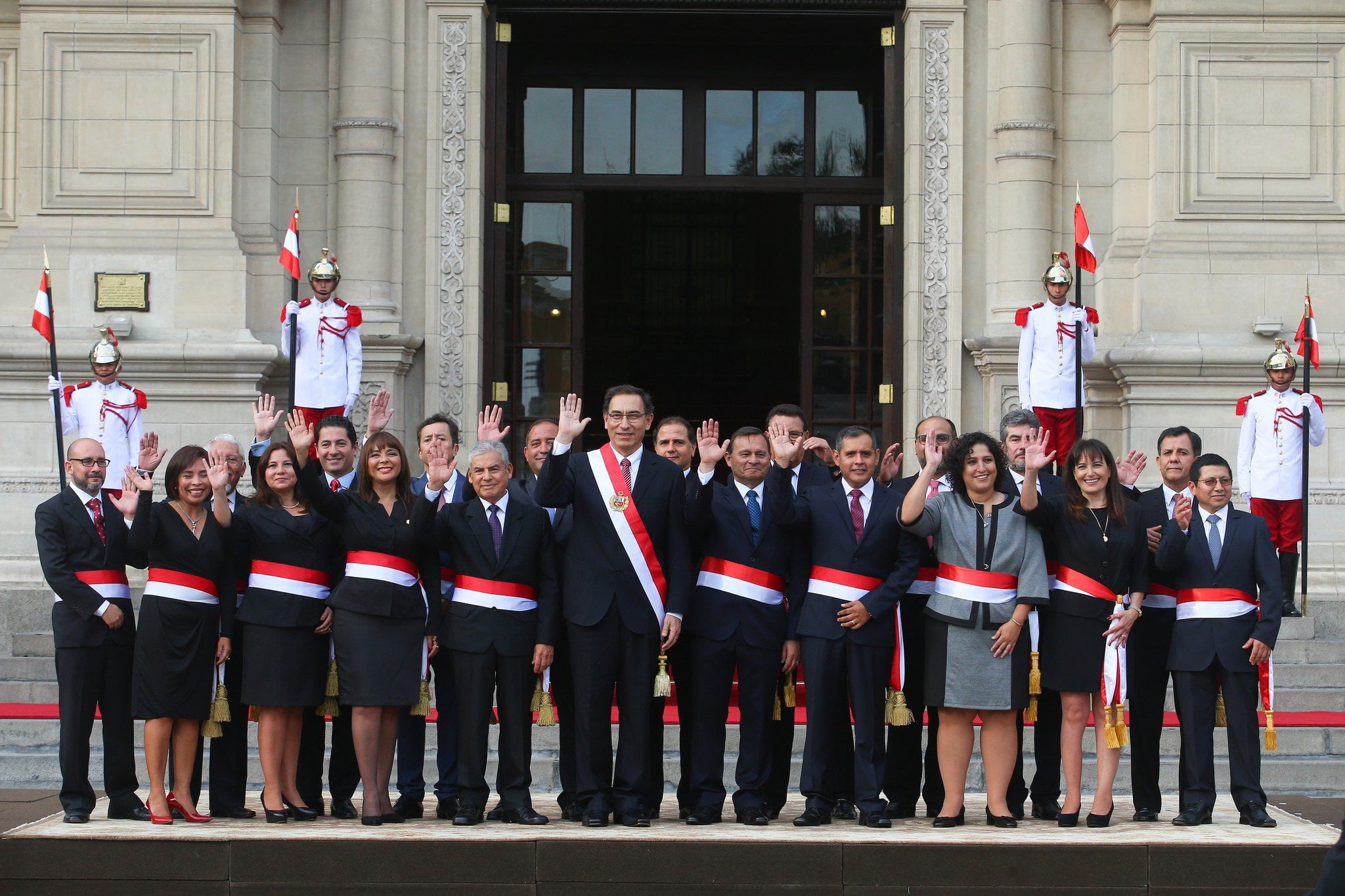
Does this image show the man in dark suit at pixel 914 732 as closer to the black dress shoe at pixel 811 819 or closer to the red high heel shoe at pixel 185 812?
the black dress shoe at pixel 811 819

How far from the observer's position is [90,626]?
301 inches

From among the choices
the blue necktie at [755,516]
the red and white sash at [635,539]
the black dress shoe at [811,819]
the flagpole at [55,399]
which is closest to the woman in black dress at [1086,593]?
the black dress shoe at [811,819]

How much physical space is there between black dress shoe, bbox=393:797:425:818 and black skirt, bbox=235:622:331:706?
59 centimetres

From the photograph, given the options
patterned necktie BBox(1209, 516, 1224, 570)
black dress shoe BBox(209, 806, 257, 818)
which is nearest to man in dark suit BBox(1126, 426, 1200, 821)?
patterned necktie BBox(1209, 516, 1224, 570)

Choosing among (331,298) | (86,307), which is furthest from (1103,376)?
(86,307)

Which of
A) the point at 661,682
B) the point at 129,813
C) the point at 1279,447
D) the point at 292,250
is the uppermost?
the point at 292,250

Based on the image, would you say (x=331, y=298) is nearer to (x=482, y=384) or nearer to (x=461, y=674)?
(x=482, y=384)

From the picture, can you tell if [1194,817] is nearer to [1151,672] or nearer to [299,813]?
[1151,672]

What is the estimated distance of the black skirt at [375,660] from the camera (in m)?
7.30

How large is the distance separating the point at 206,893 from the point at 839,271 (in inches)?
338

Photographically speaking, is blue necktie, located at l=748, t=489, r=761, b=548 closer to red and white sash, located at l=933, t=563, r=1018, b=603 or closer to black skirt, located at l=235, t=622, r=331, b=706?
red and white sash, located at l=933, t=563, r=1018, b=603

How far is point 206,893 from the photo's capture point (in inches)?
266

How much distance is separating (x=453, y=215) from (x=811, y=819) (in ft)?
23.6

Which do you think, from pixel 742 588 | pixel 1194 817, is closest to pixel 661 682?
pixel 742 588
